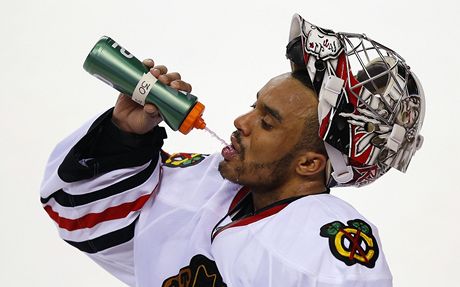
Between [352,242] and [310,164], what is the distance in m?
0.21

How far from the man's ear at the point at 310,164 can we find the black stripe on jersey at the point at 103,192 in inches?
12.7

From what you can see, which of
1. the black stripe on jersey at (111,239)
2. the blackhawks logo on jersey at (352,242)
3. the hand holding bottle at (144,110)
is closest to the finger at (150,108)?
the hand holding bottle at (144,110)

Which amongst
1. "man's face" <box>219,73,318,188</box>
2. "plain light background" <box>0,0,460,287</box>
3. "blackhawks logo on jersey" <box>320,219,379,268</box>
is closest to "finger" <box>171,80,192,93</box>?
"man's face" <box>219,73,318,188</box>

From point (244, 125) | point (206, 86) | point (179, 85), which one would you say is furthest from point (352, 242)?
point (206, 86)

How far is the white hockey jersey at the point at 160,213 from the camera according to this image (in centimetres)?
170

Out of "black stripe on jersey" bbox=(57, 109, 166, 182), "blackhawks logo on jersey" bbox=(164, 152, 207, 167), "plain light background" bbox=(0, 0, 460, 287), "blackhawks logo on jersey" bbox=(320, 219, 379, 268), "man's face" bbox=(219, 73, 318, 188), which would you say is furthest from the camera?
"plain light background" bbox=(0, 0, 460, 287)

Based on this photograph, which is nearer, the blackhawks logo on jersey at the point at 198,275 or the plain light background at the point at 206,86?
the blackhawks logo on jersey at the point at 198,275

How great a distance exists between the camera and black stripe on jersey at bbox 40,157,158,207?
1.87 m

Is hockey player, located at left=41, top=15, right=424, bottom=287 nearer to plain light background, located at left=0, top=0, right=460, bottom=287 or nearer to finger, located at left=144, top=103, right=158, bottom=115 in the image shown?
finger, located at left=144, top=103, right=158, bottom=115

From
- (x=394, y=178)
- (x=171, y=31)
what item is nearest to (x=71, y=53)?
(x=171, y=31)

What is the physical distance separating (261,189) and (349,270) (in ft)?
0.95

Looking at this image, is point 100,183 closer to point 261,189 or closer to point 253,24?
point 261,189

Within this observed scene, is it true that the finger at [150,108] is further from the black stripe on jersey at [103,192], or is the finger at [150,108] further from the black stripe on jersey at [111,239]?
the black stripe on jersey at [111,239]

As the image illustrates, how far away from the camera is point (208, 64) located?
10.4 feet
